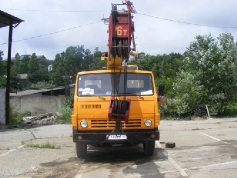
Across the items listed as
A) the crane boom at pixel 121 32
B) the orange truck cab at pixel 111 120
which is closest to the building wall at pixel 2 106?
the orange truck cab at pixel 111 120

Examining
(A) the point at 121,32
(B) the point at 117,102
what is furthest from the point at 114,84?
(A) the point at 121,32

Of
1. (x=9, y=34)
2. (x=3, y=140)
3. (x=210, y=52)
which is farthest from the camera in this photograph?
(x=210, y=52)

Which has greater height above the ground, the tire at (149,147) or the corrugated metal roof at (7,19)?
the corrugated metal roof at (7,19)

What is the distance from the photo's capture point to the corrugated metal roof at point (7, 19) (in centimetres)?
2516

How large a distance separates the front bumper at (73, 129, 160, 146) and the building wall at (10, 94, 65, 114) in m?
34.4

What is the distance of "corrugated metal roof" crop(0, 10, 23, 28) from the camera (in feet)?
82.6

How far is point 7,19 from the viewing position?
2598cm

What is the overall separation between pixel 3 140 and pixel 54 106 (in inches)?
1124

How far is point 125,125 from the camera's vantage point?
1041cm

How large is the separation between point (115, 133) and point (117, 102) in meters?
0.95

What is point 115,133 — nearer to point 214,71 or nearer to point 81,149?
point 81,149

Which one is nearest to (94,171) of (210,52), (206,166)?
(206,166)

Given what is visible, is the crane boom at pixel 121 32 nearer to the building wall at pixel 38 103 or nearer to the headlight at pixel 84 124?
the headlight at pixel 84 124

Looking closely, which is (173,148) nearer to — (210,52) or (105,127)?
(105,127)
